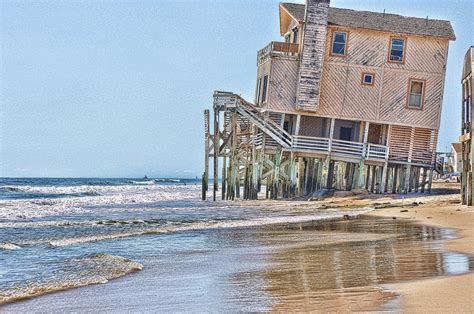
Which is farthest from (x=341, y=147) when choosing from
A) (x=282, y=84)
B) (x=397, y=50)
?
(x=397, y=50)

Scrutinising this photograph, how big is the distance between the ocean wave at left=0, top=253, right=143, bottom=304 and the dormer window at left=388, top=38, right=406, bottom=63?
29355 millimetres

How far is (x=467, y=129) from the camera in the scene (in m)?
24.2

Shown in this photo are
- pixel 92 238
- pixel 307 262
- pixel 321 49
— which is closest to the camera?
pixel 307 262

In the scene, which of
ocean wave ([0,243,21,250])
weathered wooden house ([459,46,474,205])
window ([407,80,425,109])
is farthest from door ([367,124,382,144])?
ocean wave ([0,243,21,250])

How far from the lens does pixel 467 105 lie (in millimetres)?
24594

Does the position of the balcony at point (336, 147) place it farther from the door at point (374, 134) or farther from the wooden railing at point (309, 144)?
the door at point (374, 134)

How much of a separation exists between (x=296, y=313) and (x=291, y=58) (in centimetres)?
3299

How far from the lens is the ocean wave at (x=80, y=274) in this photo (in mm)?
11016

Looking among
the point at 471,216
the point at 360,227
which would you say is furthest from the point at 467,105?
the point at 360,227

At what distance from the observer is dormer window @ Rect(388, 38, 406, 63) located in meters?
41.4

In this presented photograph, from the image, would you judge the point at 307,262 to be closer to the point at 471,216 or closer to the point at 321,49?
the point at 471,216

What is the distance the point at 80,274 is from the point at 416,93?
32.0 meters

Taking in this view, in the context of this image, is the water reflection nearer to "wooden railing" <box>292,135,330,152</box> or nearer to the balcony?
"wooden railing" <box>292,135,330,152</box>

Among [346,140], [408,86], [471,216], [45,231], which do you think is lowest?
[45,231]
